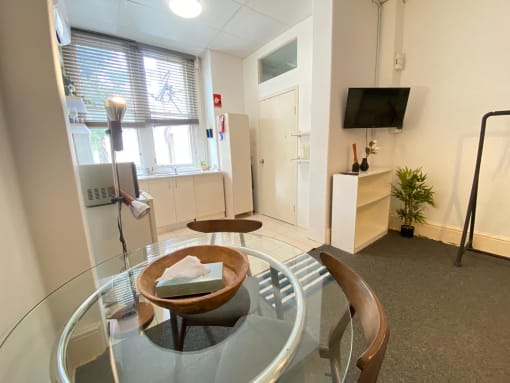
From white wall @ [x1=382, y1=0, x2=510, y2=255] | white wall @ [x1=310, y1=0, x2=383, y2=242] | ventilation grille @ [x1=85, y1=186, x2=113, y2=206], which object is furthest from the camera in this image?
white wall @ [x1=310, y1=0, x2=383, y2=242]

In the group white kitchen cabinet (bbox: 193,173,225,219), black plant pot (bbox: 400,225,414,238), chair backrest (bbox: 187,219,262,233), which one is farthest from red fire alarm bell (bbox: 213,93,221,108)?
black plant pot (bbox: 400,225,414,238)

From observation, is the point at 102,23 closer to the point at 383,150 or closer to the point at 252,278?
the point at 252,278

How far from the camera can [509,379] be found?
1.03 meters

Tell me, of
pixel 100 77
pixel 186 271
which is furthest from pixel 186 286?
pixel 100 77

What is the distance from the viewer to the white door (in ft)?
10.2

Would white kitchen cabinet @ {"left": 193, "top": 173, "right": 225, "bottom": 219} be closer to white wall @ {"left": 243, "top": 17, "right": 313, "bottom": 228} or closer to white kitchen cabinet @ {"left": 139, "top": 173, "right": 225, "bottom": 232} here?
white kitchen cabinet @ {"left": 139, "top": 173, "right": 225, "bottom": 232}

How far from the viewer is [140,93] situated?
10.3 ft

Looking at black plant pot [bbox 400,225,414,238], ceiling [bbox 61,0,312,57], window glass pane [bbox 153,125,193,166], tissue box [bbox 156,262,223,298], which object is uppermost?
ceiling [bbox 61,0,312,57]

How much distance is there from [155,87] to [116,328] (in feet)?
10.8

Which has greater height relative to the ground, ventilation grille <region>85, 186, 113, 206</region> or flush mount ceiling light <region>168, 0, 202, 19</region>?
flush mount ceiling light <region>168, 0, 202, 19</region>

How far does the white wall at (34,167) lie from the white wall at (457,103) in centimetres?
319

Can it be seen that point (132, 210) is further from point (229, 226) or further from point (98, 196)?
point (229, 226)

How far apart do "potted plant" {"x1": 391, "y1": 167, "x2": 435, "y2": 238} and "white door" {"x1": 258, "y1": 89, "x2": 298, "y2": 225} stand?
1342mm

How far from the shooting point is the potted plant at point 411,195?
2.42m
